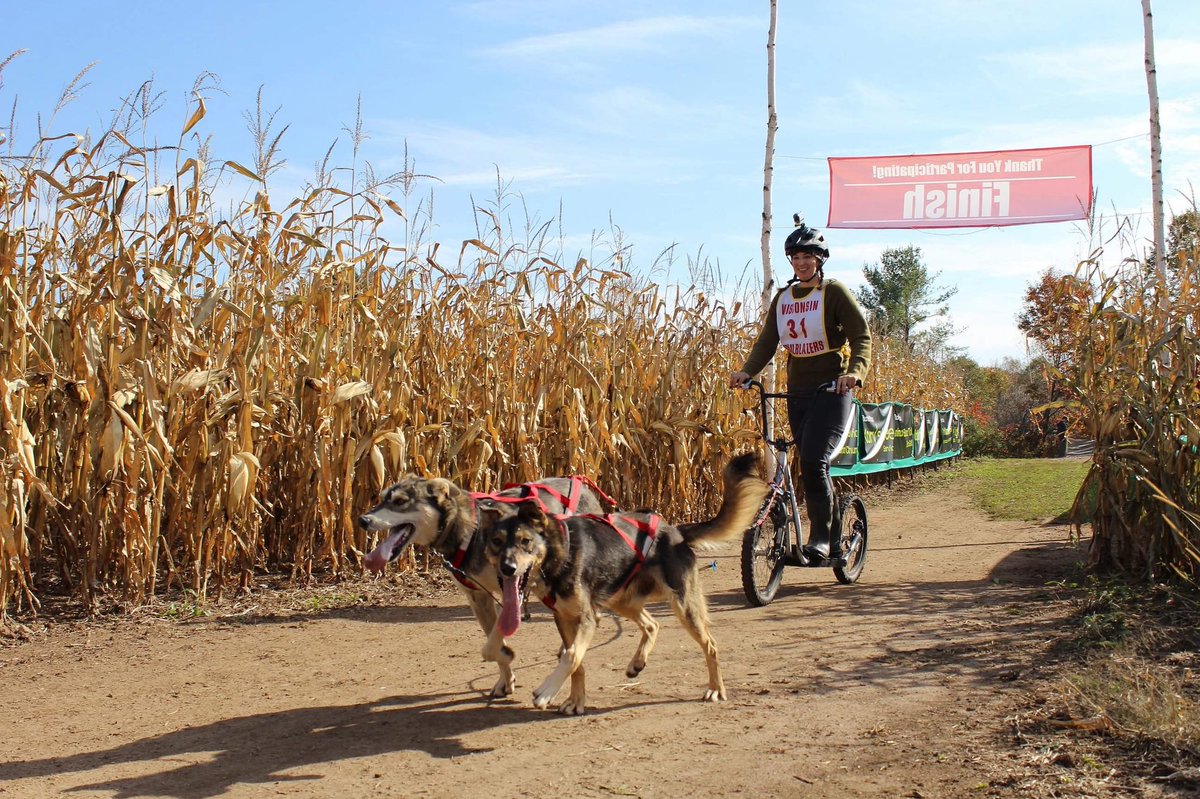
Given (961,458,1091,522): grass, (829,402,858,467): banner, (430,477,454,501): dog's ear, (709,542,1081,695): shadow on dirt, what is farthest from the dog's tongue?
(829,402,858,467): banner

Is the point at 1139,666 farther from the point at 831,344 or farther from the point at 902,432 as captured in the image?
the point at 902,432

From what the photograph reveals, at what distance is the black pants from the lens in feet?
21.0

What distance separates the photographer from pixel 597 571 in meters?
4.22

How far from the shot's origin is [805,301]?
6.59m

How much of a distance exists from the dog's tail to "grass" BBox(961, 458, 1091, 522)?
154 inches

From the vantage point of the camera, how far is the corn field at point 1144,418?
237 inches

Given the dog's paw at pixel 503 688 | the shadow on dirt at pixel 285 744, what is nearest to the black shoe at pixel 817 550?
the shadow on dirt at pixel 285 744

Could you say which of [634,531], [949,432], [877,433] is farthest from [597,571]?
[949,432]

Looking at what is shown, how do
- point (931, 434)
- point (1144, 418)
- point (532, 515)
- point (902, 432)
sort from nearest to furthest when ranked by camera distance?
point (532, 515)
point (1144, 418)
point (902, 432)
point (931, 434)

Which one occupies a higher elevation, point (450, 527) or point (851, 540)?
point (450, 527)

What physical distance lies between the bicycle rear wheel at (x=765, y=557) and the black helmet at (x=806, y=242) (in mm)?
1666

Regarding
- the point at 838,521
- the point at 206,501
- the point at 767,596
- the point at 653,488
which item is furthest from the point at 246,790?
the point at 653,488

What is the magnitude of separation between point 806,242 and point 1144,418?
A: 2.47 meters

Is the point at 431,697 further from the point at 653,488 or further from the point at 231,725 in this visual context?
the point at 653,488
